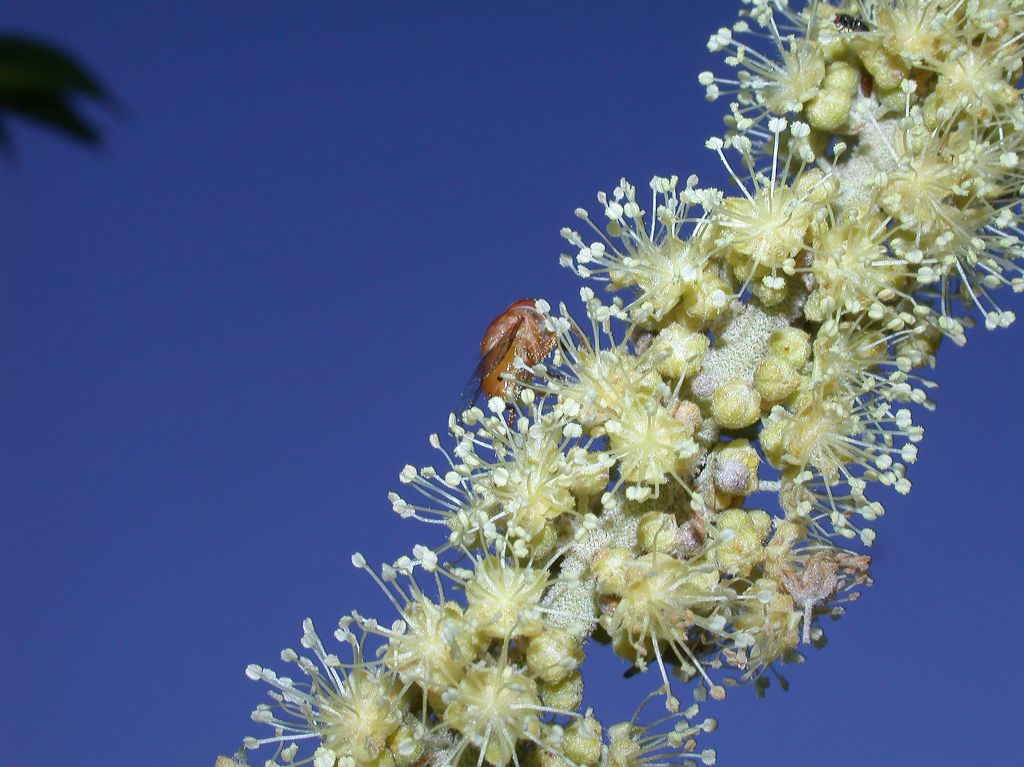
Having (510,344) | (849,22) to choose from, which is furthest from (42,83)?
(849,22)

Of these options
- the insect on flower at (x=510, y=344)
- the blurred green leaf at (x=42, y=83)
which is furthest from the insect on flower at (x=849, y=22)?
the blurred green leaf at (x=42, y=83)

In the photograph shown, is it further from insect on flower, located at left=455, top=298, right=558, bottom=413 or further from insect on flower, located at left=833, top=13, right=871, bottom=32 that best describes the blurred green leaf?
insect on flower, located at left=833, top=13, right=871, bottom=32

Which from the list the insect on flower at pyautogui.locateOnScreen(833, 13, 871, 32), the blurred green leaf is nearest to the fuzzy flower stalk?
the insect on flower at pyautogui.locateOnScreen(833, 13, 871, 32)

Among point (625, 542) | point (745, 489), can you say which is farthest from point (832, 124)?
point (625, 542)

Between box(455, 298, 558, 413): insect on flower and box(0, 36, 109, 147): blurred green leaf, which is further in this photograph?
box(455, 298, 558, 413): insect on flower

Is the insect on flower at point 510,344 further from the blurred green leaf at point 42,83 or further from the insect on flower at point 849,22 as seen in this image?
the blurred green leaf at point 42,83

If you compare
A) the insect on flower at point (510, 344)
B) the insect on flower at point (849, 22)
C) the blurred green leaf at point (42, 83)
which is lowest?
the insect on flower at point (849, 22)

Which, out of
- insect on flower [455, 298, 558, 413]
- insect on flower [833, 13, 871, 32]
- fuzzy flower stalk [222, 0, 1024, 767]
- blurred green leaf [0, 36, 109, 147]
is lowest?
fuzzy flower stalk [222, 0, 1024, 767]
